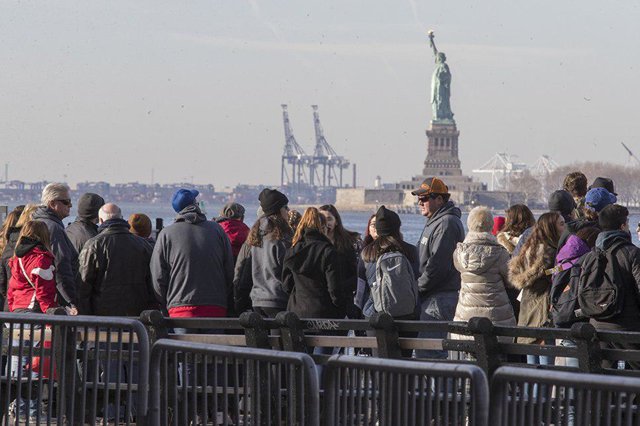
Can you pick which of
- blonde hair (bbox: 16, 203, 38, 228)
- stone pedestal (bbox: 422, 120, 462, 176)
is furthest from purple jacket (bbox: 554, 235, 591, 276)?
stone pedestal (bbox: 422, 120, 462, 176)

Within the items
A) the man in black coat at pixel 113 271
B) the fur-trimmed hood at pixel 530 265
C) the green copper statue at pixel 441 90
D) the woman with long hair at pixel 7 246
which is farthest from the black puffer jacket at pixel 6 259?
the green copper statue at pixel 441 90

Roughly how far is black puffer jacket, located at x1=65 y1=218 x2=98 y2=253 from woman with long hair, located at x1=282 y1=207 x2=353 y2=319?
1.95 metres

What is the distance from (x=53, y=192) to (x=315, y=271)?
2.13m

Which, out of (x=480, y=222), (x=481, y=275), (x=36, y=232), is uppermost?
(x=480, y=222)

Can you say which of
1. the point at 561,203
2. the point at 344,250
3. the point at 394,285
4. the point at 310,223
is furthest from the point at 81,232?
the point at 561,203

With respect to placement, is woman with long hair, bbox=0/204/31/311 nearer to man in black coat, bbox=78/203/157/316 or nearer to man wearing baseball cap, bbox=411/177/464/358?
man in black coat, bbox=78/203/157/316

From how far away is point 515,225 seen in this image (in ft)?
33.2

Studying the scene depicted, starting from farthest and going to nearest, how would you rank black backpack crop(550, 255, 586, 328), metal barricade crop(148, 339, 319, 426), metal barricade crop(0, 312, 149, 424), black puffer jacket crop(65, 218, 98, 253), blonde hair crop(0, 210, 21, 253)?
black puffer jacket crop(65, 218, 98, 253) < blonde hair crop(0, 210, 21, 253) < black backpack crop(550, 255, 586, 328) < metal barricade crop(0, 312, 149, 424) < metal barricade crop(148, 339, 319, 426)

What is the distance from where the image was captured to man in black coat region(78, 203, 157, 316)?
377 inches

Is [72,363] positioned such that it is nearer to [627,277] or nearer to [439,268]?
[627,277]

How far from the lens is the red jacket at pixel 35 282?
9086mm

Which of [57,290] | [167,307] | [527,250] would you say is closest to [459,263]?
[527,250]

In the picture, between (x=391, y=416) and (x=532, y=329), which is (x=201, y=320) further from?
(x=391, y=416)

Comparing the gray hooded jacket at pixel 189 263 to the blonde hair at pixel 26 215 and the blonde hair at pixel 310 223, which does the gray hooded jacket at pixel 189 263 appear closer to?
the blonde hair at pixel 310 223
